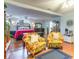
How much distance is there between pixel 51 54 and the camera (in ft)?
5.35

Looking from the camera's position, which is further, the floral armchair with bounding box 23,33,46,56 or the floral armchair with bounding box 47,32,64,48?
the floral armchair with bounding box 47,32,64,48

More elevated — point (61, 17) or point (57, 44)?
point (61, 17)

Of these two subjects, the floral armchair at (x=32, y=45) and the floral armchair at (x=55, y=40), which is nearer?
the floral armchair at (x=32, y=45)

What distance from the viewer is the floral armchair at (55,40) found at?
19.3 feet

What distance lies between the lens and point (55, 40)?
20.4 ft

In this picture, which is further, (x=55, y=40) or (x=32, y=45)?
(x=55, y=40)

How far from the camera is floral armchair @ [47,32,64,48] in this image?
5877 millimetres

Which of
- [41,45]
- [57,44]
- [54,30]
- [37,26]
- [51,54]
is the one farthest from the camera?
[37,26]

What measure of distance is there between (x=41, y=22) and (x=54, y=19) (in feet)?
3.12
